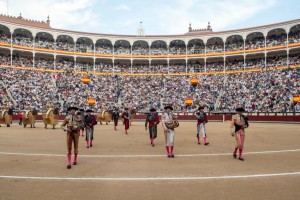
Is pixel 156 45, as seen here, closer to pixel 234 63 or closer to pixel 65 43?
pixel 234 63

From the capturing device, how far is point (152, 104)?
1603 inches

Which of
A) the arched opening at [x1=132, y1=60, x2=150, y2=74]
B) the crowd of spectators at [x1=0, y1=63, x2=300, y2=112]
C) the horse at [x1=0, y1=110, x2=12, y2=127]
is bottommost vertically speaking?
the horse at [x1=0, y1=110, x2=12, y2=127]

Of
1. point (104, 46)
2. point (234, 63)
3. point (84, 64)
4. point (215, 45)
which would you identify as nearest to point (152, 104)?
point (84, 64)

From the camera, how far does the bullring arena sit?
18.2 ft

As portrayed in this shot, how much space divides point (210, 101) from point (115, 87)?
1500cm

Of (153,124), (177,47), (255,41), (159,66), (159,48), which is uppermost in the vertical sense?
(255,41)

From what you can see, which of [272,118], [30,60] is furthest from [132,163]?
[30,60]

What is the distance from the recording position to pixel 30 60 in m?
46.3

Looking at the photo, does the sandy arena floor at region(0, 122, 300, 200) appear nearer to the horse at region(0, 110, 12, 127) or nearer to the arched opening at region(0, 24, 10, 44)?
the horse at region(0, 110, 12, 127)

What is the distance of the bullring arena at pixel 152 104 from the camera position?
554cm

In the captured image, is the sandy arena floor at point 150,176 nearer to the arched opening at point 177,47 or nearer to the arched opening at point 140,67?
the arched opening at point 140,67

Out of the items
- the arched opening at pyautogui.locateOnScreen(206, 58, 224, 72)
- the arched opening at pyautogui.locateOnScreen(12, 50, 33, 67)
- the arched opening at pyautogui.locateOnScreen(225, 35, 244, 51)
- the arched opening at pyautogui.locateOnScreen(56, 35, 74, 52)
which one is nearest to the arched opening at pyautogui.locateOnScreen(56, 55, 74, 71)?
the arched opening at pyautogui.locateOnScreen(56, 35, 74, 52)

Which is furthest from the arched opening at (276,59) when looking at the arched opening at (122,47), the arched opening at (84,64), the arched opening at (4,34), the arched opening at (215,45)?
the arched opening at (4,34)

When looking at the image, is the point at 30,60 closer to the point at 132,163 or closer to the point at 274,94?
the point at 274,94
